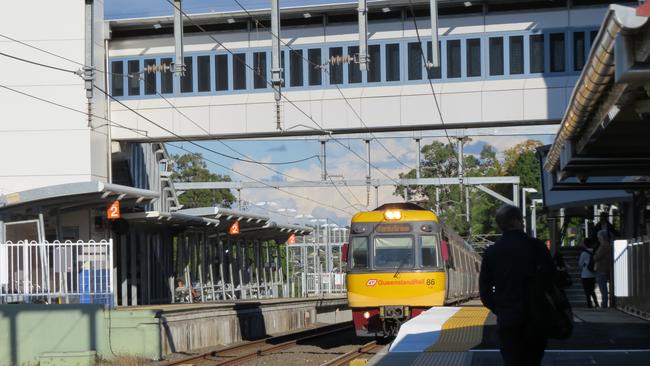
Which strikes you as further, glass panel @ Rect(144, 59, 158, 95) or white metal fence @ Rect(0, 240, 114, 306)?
glass panel @ Rect(144, 59, 158, 95)

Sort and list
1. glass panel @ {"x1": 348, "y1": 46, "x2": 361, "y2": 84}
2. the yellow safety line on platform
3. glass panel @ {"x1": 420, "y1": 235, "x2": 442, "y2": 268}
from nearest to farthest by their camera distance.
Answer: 1. the yellow safety line on platform
2. glass panel @ {"x1": 420, "y1": 235, "x2": 442, "y2": 268}
3. glass panel @ {"x1": 348, "y1": 46, "x2": 361, "y2": 84}

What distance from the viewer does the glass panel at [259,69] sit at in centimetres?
3503

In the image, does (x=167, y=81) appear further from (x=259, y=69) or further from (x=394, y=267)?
(x=394, y=267)

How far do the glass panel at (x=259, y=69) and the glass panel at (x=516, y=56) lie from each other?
7531mm

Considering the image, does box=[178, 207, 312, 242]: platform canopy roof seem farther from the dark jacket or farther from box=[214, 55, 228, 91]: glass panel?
the dark jacket

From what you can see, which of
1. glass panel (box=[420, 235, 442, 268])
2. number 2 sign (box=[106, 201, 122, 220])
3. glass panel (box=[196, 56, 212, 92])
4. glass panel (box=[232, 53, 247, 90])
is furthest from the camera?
glass panel (box=[196, 56, 212, 92])

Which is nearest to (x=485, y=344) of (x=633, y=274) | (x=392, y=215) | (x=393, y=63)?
(x=633, y=274)

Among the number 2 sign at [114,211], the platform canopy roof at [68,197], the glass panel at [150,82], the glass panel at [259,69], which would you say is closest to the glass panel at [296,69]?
the glass panel at [259,69]

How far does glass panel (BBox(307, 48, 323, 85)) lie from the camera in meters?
34.8

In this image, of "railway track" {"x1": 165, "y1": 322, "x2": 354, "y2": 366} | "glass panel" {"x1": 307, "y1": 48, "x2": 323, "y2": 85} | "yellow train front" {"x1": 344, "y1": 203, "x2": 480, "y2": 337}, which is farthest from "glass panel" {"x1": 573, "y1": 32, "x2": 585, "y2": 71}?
"yellow train front" {"x1": 344, "y1": 203, "x2": 480, "y2": 337}

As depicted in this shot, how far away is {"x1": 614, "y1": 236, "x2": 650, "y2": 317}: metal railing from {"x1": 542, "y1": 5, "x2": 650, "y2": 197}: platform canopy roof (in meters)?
1.25

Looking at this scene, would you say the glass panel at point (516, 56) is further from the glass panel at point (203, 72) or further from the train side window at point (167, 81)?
the train side window at point (167, 81)

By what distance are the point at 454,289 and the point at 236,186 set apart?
2380cm

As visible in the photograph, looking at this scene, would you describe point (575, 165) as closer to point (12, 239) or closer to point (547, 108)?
point (12, 239)
